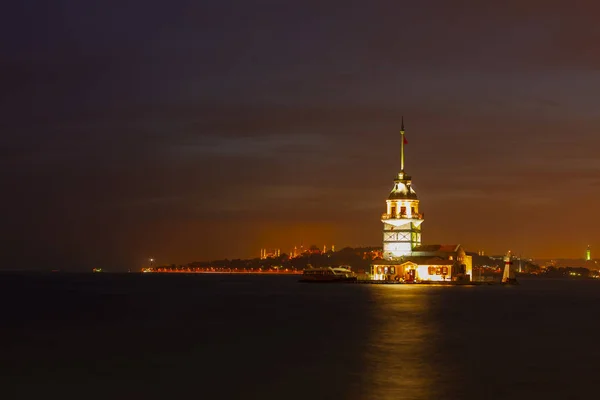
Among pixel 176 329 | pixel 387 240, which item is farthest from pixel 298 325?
pixel 387 240

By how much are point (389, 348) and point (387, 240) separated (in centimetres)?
10509

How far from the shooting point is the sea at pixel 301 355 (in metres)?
36.0

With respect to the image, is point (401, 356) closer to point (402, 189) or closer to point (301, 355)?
point (301, 355)

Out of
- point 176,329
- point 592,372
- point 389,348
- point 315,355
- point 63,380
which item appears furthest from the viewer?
point 176,329

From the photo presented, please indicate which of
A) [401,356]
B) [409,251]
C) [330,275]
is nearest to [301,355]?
[401,356]

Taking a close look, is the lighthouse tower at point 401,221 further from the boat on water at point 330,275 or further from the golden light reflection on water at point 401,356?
the golden light reflection on water at point 401,356

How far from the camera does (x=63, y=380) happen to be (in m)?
37.9

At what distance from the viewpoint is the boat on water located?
173750mm

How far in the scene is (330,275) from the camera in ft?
594

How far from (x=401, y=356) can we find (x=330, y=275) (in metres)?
134

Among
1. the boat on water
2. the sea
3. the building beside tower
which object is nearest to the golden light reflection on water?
the sea

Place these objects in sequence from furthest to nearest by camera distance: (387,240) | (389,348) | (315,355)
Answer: (387,240) < (389,348) < (315,355)

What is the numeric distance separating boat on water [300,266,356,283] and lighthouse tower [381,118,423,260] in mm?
18767

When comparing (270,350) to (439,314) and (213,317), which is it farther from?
(439,314)
